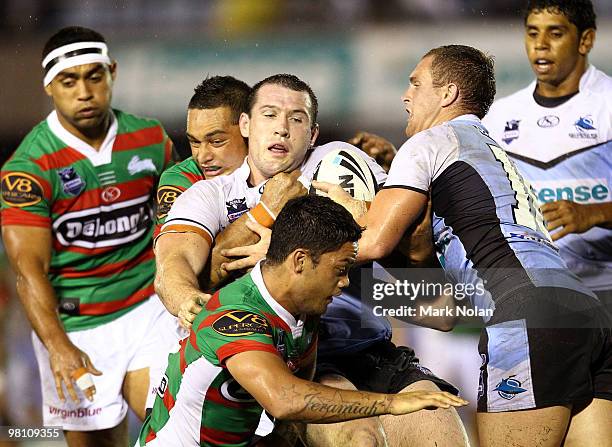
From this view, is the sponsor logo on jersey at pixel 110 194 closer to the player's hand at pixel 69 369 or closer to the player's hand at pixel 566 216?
the player's hand at pixel 69 369

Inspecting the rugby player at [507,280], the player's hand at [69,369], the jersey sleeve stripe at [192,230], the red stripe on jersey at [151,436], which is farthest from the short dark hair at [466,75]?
the player's hand at [69,369]

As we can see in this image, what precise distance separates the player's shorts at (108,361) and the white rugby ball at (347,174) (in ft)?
4.97

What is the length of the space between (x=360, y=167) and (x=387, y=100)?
128 centimetres

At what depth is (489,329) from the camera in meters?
3.58

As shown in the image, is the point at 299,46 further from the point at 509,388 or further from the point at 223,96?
the point at 509,388

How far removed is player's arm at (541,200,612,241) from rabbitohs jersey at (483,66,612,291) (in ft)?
0.82

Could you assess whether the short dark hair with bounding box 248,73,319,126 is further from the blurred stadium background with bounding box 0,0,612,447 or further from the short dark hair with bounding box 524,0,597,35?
the short dark hair with bounding box 524,0,597,35

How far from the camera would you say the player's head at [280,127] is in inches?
159

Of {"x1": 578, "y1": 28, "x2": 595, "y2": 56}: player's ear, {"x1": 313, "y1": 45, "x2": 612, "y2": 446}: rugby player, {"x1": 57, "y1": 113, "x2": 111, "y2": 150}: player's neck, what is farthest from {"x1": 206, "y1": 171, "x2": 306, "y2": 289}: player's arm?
{"x1": 578, "y1": 28, "x2": 595, "y2": 56}: player's ear

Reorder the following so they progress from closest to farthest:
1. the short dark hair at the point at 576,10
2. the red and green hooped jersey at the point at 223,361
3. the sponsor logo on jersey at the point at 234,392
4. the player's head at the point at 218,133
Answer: the red and green hooped jersey at the point at 223,361
the sponsor logo on jersey at the point at 234,392
the player's head at the point at 218,133
the short dark hair at the point at 576,10

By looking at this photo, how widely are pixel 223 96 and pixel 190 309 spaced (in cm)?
128

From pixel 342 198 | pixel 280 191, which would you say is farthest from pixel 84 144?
pixel 342 198

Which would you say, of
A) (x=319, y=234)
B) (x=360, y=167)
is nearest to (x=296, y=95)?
(x=360, y=167)

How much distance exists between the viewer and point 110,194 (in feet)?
16.9
